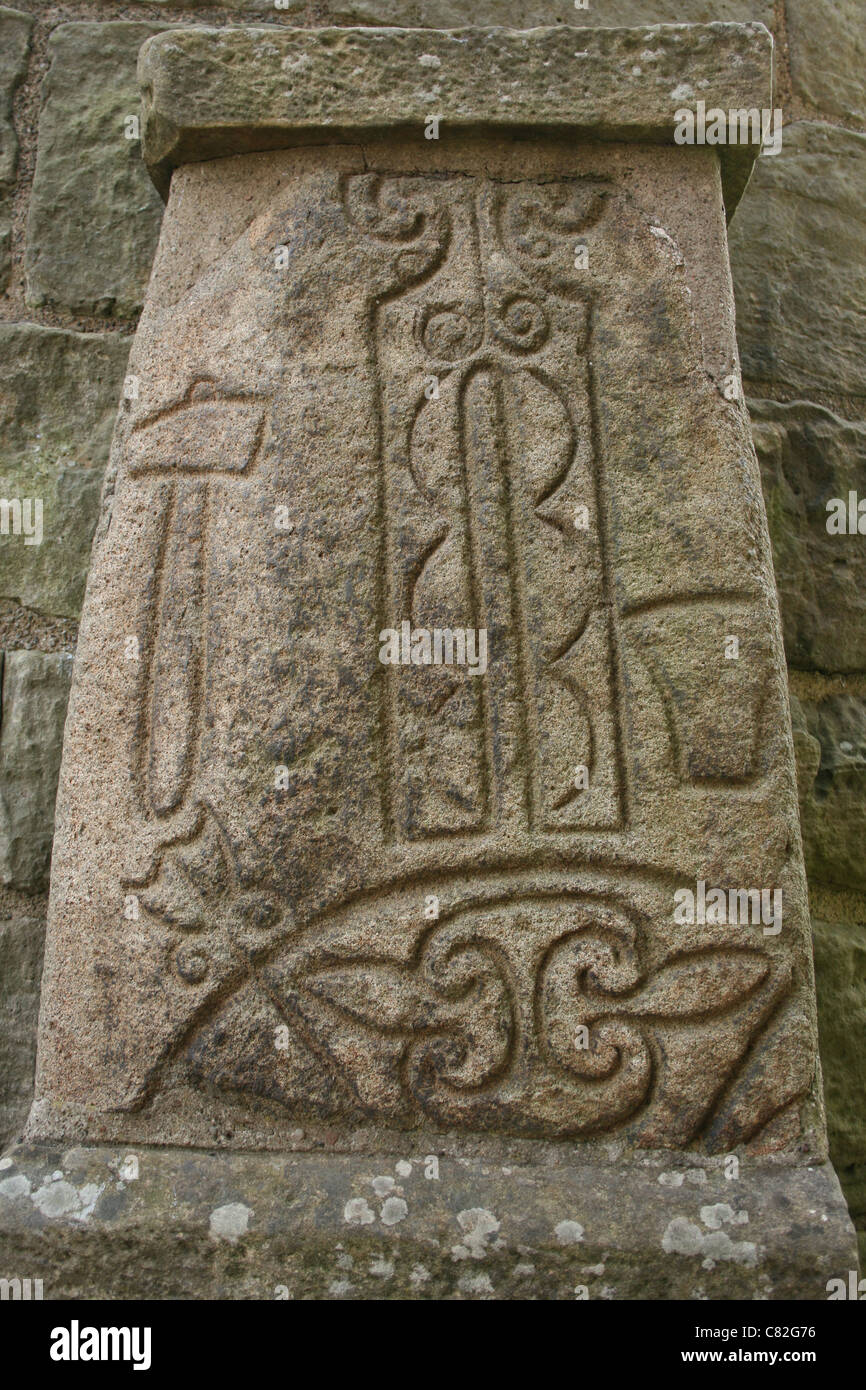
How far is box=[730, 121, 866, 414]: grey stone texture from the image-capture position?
190 centimetres

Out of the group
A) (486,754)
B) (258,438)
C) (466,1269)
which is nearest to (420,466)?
(258,438)

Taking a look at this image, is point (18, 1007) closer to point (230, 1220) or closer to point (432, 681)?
point (230, 1220)

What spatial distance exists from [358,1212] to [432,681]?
59cm

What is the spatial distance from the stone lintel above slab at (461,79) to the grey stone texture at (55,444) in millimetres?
494

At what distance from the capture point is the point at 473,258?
4.66 feet

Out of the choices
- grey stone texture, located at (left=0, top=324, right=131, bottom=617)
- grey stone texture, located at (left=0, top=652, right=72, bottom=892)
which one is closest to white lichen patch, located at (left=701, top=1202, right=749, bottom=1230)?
grey stone texture, located at (left=0, top=652, right=72, bottom=892)

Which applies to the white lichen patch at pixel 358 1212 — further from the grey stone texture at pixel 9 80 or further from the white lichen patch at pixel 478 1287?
the grey stone texture at pixel 9 80

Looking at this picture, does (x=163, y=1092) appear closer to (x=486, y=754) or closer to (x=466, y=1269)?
(x=466, y=1269)

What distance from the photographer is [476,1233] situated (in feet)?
3.66

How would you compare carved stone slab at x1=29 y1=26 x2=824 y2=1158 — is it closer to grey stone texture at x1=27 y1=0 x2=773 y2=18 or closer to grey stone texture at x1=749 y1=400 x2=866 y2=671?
grey stone texture at x1=749 y1=400 x2=866 y2=671

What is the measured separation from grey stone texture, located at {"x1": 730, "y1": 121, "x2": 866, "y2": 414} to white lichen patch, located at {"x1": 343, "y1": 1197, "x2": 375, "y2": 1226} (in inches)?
56.7

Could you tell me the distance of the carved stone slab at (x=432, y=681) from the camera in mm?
1221

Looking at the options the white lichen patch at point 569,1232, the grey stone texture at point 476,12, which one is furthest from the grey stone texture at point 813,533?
the white lichen patch at point 569,1232
